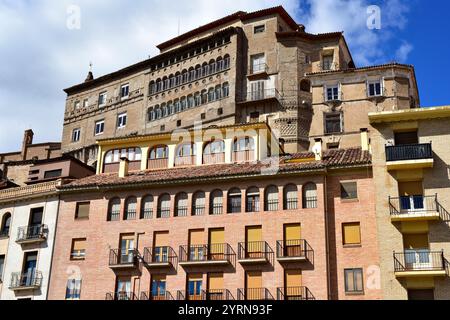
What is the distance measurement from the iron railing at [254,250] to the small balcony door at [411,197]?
7684 mm

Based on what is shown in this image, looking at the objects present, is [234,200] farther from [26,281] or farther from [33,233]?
[26,281]

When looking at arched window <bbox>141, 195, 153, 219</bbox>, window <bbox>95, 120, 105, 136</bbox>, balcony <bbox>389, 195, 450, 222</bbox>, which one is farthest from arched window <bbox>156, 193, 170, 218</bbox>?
window <bbox>95, 120, 105, 136</bbox>

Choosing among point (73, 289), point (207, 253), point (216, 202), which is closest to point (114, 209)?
Answer: point (73, 289)

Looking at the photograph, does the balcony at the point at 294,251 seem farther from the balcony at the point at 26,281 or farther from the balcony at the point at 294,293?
the balcony at the point at 26,281

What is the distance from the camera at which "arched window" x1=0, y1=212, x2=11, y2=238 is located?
142 feet

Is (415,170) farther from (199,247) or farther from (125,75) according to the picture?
(125,75)

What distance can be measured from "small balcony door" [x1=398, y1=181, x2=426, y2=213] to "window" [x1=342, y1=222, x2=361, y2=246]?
269 centimetres

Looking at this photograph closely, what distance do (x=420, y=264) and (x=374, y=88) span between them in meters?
28.0

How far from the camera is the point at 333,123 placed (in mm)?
58406

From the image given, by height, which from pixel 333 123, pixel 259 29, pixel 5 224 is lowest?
pixel 5 224

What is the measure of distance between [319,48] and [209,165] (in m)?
26.3

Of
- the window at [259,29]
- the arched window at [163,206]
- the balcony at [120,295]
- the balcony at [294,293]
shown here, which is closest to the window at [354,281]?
the balcony at [294,293]

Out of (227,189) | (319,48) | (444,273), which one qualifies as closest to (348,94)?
(319,48)

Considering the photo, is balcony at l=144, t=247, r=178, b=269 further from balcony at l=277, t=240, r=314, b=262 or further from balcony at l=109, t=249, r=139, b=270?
balcony at l=277, t=240, r=314, b=262
